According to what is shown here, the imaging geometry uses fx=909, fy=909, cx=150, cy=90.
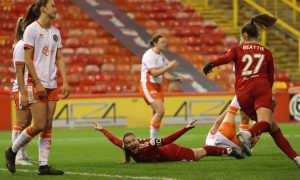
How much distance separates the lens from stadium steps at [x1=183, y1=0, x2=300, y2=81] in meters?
30.5

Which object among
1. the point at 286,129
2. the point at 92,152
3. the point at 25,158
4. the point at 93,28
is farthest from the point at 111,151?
the point at 93,28

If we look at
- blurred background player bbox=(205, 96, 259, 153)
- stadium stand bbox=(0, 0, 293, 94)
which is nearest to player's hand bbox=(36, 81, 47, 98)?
blurred background player bbox=(205, 96, 259, 153)

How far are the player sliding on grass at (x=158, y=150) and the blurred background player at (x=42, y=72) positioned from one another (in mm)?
1468

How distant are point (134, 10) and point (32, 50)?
21.6 m

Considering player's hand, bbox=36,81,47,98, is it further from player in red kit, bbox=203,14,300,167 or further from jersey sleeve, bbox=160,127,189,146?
jersey sleeve, bbox=160,127,189,146

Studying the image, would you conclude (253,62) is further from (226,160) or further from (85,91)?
(85,91)

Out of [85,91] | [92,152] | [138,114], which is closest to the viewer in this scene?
[92,152]

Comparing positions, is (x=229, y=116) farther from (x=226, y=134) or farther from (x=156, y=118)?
(x=156, y=118)

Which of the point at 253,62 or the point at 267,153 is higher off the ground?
the point at 253,62

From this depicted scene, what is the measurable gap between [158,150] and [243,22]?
20270mm

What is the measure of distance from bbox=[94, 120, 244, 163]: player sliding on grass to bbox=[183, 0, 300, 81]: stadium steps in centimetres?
1699

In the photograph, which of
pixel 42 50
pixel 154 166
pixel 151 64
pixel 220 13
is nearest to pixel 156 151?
pixel 154 166

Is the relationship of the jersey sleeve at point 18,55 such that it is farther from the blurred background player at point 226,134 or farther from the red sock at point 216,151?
the blurred background player at point 226,134

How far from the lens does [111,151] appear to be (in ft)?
51.4
